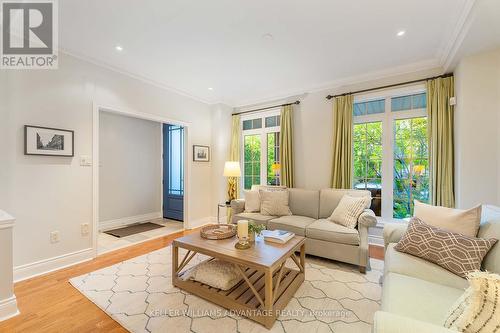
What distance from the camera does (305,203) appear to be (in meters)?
3.57

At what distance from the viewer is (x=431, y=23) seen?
7.48 feet

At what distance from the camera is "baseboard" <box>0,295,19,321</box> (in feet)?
5.88

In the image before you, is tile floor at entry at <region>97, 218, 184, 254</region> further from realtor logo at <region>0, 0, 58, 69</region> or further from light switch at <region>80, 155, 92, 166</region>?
realtor logo at <region>0, 0, 58, 69</region>

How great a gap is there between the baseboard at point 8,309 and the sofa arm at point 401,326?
8.72 feet

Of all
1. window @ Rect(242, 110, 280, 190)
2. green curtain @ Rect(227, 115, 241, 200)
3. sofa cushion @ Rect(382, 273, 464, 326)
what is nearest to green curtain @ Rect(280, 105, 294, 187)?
window @ Rect(242, 110, 280, 190)

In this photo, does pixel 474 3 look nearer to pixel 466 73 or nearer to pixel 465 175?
pixel 466 73

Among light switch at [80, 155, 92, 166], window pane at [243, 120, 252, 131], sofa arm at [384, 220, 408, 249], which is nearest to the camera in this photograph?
sofa arm at [384, 220, 408, 249]

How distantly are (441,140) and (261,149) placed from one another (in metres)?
2.88

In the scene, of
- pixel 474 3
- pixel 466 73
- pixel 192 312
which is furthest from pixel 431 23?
pixel 192 312

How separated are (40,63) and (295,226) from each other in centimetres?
367

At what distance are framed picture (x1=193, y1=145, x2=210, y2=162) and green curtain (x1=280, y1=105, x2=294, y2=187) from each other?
1576mm

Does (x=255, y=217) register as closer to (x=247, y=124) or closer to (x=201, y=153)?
(x=201, y=153)

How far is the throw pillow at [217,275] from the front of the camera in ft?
6.63

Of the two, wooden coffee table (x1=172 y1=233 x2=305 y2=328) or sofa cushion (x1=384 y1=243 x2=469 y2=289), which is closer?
sofa cushion (x1=384 y1=243 x2=469 y2=289)
